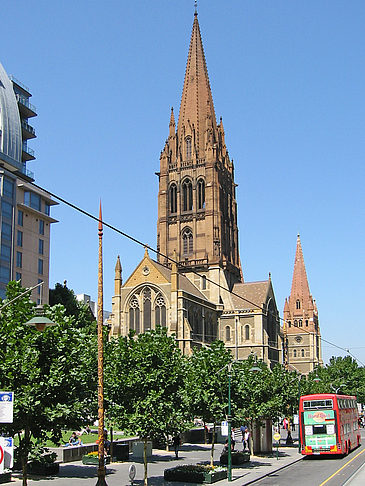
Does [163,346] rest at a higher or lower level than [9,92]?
lower

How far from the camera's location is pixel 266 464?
3656 centimetres

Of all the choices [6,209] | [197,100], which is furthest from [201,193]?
[6,209]

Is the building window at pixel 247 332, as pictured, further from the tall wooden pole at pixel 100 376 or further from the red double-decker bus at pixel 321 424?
the tall wooden pole at pixel 100 376

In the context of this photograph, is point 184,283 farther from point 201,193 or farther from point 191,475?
point 191,475

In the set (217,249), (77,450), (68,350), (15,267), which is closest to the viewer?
(68,350)

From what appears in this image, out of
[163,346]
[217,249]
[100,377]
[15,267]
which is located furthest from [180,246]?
[100,377]

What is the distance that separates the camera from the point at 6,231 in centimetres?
6222

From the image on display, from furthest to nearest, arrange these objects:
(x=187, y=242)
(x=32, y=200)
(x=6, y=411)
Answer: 1. (x=187, y=242)
2. (x=32, y=200)
3. (x=6, y=411)

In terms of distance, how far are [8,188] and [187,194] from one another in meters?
34.5

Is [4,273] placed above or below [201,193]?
below

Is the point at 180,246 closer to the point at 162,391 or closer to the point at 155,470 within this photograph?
the point at 155,470

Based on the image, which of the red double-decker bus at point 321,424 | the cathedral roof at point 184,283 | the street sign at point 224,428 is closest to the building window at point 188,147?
the cathedral roof at point 184,283

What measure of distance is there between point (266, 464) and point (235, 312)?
5105 centimetres

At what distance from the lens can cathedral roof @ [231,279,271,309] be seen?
3499 inches
